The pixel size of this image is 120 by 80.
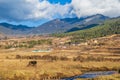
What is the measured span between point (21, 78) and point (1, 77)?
7360 mm

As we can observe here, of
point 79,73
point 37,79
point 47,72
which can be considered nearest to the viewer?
point 37,79

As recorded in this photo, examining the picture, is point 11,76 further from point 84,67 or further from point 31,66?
point 84,67

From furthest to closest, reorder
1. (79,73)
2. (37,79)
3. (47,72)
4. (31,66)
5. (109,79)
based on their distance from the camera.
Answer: (31,66) < (79,73) < (47,72) < (37,79) < (109,79)

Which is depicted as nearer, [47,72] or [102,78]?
[102,78]

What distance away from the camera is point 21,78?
103312mm

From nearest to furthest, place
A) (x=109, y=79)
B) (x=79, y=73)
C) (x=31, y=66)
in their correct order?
1. (x=109, y=79)
2. (x=79, y=73)
3. (x=31, y=66)

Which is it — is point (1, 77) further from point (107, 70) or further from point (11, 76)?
point (107, 70)

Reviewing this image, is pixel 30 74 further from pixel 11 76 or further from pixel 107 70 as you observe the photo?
pixel 107 70

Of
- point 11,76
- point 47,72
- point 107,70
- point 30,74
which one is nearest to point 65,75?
point 47,72

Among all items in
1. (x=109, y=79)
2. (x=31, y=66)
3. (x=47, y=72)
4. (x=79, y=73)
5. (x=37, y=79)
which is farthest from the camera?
(x=31, y=66)

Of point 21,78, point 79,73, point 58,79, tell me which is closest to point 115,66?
point 79,73

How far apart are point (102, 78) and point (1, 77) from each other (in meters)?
36.7

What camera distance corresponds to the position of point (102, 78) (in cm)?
9219

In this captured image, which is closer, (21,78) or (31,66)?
(21,78)
